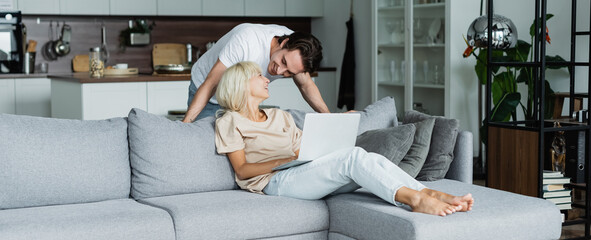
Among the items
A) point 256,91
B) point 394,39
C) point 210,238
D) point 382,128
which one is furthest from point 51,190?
point 394,39

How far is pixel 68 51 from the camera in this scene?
719 centimetres

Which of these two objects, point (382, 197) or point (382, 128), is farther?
point (382, 128)

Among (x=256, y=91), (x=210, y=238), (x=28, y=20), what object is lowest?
(x=210, y=238)

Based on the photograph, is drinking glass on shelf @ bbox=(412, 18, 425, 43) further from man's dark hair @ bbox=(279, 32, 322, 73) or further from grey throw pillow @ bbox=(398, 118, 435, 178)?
man's dark hair @ bbox=(279, 32, 322, 73)

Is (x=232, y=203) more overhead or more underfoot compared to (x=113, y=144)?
more underfoot

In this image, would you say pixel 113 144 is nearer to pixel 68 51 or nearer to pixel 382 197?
pixel 382 197

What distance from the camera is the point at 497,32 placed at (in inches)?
178

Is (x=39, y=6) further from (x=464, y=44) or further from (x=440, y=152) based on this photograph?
(x=440, y=152)

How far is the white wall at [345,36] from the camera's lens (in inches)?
283

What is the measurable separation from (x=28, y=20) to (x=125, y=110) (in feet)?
6.81

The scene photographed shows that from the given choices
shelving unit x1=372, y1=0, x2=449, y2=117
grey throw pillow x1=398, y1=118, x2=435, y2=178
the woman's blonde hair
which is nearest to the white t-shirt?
the woman's blonde hair

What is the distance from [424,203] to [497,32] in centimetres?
209

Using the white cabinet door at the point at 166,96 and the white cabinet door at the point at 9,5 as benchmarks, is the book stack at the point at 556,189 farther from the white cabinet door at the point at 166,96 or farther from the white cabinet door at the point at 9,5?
the white cabinet door at the point at 9,5

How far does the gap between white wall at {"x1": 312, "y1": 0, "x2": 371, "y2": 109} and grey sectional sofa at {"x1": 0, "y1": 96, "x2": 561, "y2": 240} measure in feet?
12.6
